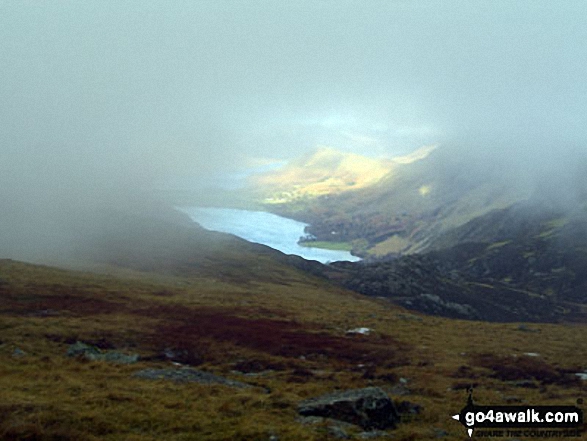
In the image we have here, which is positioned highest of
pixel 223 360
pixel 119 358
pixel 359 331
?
pixel 359 331

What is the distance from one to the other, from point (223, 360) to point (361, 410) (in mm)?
19756

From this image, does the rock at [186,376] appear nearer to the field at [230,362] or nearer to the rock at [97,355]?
the field at [230,362]

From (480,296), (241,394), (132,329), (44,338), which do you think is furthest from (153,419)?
(480,296)

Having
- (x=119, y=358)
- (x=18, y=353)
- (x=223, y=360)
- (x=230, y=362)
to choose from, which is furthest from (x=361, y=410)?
(x=18, y=353)

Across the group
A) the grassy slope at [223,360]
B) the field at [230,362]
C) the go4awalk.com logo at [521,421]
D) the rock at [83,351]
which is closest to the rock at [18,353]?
the field at [230,362]

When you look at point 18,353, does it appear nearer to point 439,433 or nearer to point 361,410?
point 361,410

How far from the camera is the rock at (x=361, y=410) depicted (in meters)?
25.4

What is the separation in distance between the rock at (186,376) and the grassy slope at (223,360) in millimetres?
1539

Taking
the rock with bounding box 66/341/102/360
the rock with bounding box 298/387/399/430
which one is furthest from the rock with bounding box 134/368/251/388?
the rock with bounding box 298/387/399/430

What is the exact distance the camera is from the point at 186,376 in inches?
1358

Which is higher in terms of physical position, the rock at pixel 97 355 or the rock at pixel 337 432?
the rock at pixel 97 355

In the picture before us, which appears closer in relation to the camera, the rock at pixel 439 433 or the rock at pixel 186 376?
the rock at pixel 439 433

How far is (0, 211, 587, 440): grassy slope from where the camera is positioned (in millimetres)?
23391

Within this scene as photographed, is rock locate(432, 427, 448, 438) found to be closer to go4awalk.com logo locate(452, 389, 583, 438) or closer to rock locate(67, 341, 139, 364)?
go4awalk.com logo locate(452, 389, 583, 438)
